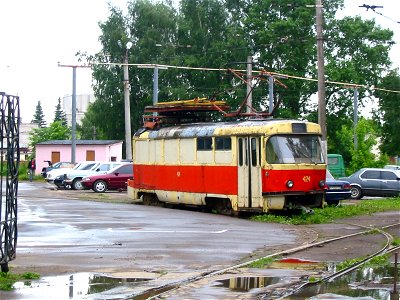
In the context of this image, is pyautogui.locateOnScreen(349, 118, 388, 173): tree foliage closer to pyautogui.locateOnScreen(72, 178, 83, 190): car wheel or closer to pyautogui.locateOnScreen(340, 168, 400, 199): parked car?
pyautogui.locateOnScreen(340, 168, 400, 199): parked car

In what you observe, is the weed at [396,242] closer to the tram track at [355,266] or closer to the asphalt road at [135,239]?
the tram track at [355,266]

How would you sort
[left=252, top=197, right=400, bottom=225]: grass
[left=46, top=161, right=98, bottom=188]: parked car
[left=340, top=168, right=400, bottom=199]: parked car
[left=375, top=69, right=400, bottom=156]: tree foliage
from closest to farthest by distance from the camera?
[left=252, top=197, right=400, bottom=225]: grass → [left=340, top=168, right=400, bottom=199]: parked car → [left=46, top=161, right=98, bottom=188]: parked car → [left=375, top=69, right=400, bottom=156]: tree foliage

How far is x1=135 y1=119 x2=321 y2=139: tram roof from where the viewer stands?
87.1 feet

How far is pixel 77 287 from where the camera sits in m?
13.1

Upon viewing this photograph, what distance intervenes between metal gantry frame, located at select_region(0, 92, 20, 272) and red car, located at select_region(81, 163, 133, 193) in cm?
3156

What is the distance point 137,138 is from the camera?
34.8 meters

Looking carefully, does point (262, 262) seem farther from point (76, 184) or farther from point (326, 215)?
point (76, 184)

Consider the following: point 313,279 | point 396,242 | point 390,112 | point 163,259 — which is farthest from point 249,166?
point 390,112

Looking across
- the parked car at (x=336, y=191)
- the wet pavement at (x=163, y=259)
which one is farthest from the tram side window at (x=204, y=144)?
the parked car at (x=336, y=191)

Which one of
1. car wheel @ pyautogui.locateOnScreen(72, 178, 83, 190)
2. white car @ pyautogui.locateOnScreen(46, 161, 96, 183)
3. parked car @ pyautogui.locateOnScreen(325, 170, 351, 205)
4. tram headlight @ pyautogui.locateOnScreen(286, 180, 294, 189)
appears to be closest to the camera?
tram headlight @ pyautogui.locateOnScreen(286, 180, 294, 189)

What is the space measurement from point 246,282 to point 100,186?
106 feet

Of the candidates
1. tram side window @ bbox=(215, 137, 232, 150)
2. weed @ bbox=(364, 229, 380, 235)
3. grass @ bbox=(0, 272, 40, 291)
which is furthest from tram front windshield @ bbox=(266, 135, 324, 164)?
grass @ bbox=(0, 272, 40, 291)

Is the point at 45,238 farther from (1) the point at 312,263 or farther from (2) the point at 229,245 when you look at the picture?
(1) the point at 312,263

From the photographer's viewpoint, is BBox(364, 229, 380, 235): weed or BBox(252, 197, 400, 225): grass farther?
BBox(252, 197, 400, 225): grass
